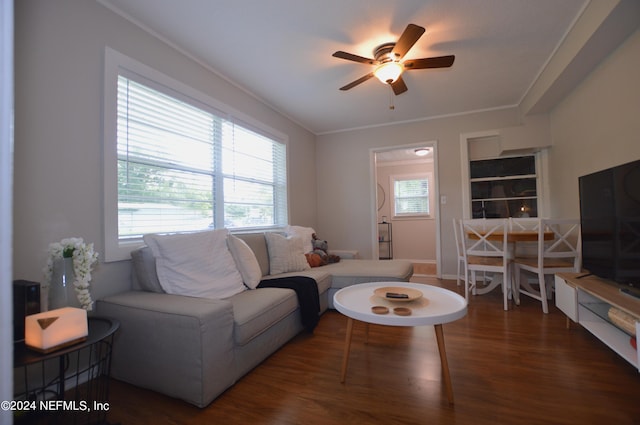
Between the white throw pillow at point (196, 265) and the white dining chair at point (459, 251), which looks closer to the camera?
the white throw pillow at point (196, 265)

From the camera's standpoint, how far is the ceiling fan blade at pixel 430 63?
7.37 feet

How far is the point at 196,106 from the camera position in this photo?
2.67 m

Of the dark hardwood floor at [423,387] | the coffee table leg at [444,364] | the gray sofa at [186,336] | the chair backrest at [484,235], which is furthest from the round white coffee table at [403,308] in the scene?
the chair backrest at [484,235]

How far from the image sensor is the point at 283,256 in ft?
9.89

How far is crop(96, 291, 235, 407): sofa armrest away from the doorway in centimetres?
495

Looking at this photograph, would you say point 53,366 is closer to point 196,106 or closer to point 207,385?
point 207,385

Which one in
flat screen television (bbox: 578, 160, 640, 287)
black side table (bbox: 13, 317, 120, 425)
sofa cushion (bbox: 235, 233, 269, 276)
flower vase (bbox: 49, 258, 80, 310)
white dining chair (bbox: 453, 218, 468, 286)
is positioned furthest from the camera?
white dining chair (bbox: 453, 218, 468, 286)

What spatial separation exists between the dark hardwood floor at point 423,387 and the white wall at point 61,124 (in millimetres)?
967

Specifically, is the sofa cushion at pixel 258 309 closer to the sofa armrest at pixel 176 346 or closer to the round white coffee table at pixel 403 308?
the sofa armrest at pixel 176 346

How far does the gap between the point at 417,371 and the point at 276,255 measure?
5.61ft

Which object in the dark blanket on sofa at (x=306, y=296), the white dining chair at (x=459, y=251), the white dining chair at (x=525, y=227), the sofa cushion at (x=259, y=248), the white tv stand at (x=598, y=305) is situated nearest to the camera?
the white tv stand at (x=598, y=305)

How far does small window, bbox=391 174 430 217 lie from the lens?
6.38 metres

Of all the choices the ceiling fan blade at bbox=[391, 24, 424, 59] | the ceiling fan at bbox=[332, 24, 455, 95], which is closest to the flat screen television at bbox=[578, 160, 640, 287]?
the ceiling fan at bbox=[332, 24, 455, 95]

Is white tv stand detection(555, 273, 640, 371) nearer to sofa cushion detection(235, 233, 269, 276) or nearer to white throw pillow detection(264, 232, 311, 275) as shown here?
white throw pillow detection(264, 232, 311, 275)
